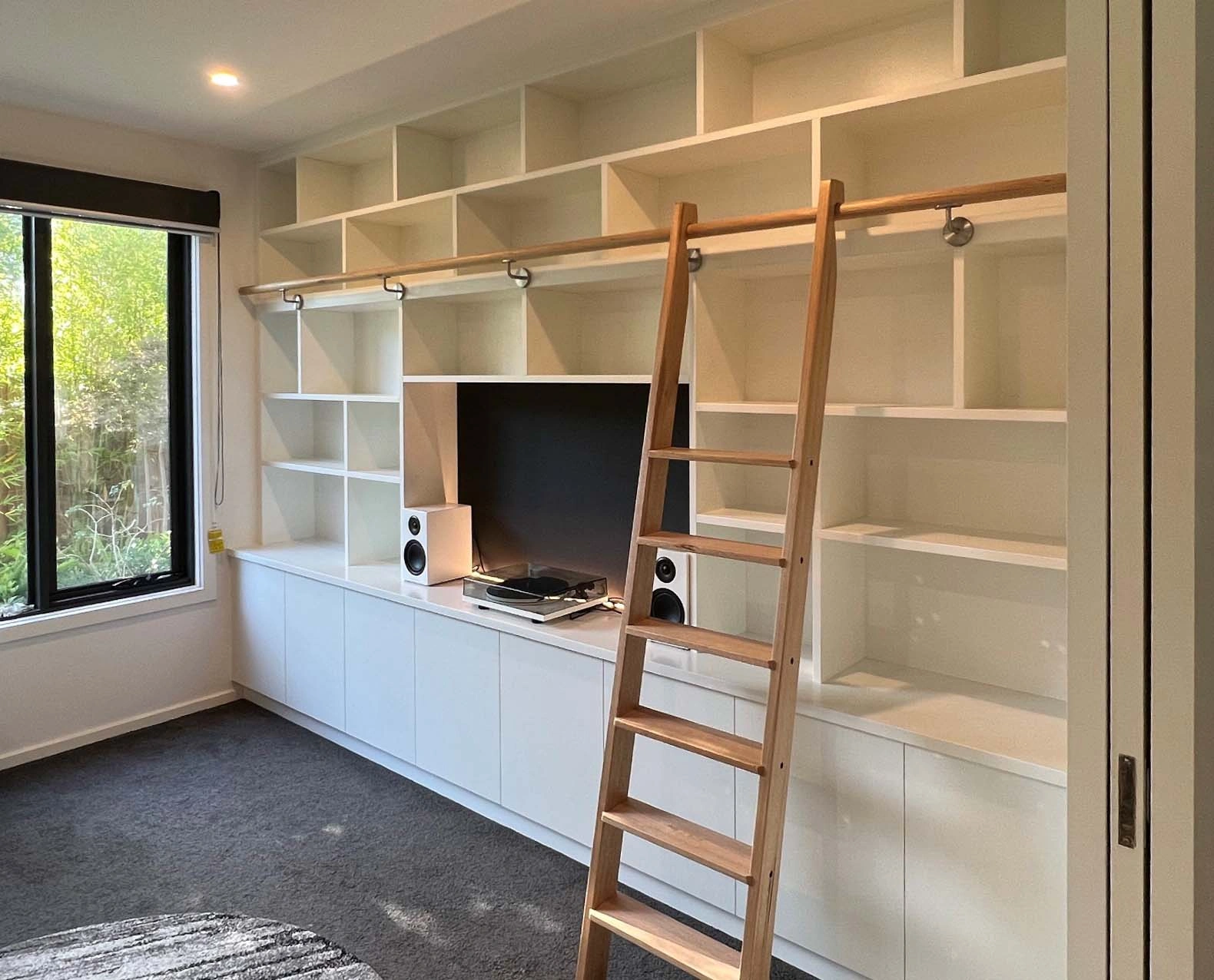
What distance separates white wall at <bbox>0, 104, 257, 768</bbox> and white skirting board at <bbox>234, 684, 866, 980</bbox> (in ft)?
1.22

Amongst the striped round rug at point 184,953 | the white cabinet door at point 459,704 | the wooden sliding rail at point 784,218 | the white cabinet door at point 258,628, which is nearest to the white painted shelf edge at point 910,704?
the white cabinet door at point 459,704

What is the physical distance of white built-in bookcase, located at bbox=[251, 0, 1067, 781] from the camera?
2.16 metres

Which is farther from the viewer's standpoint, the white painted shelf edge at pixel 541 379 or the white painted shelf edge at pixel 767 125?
the white painted shelf edge at pixel 541 379

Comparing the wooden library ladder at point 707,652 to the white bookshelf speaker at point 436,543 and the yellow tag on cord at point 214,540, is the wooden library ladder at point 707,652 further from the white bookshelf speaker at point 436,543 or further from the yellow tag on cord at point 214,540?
the yellow tag on cord at point 214,540

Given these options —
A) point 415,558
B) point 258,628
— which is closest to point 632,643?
point 415,558

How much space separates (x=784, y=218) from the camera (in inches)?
86.0

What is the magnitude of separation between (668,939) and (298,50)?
270 centimetres

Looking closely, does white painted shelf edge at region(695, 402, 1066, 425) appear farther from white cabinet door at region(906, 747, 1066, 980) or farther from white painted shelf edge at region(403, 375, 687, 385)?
white cabinet door at region(906, 747, 1066, 980)

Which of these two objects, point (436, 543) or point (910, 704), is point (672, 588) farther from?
point (436, 543)

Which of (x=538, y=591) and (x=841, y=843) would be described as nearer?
(x=841, y=843)

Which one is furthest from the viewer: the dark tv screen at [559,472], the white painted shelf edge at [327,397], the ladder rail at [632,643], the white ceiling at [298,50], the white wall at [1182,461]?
the white painted shelf edge at [327,397]

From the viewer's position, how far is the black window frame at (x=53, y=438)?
137 inches

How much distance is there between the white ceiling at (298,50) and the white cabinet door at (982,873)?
199 centimetres

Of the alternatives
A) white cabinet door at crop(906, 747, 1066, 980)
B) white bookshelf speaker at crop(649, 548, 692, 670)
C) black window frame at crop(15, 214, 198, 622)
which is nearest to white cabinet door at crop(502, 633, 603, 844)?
white bookshelf speaker at crop(649, 548, 692, 670)
